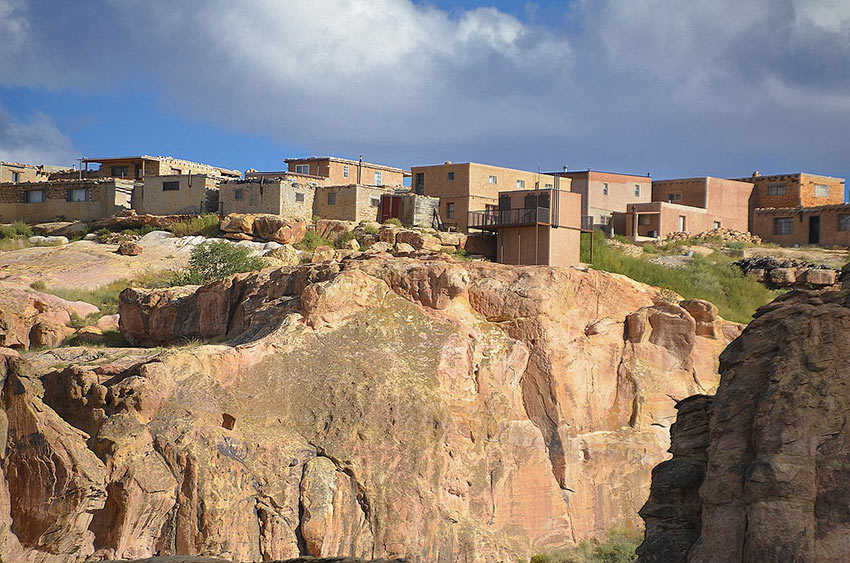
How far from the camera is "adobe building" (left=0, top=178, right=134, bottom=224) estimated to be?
57.6 metres

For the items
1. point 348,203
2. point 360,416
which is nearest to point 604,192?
point 348,203

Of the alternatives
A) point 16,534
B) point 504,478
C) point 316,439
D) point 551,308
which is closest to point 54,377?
point 16,534

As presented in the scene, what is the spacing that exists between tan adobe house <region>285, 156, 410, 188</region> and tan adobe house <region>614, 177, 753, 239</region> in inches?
636

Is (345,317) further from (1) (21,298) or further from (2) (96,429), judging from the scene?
(1) (21,298)

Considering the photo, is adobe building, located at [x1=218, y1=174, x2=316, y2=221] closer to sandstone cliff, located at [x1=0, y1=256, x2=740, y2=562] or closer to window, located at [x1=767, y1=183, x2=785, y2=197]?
sandstone cliff, located at [x1=0, y1=256, x2=740, y2=562]

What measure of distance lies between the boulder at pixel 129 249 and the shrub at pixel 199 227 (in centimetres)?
379

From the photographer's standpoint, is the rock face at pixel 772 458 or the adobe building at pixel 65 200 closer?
the rock face at pixel 772 458

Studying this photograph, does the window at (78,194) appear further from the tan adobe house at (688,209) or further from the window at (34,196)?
the tan adobe house at (688,209)

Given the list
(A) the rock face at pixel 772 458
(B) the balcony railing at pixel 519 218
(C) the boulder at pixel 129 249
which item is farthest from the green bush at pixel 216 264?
(A) the rock face at pixel 772 458

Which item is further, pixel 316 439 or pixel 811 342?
pixel 316 439

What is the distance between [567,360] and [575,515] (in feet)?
13.2

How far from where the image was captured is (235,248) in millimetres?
43594

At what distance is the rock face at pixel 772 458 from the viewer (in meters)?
10.3

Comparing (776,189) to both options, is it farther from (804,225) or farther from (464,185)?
(464,185)
